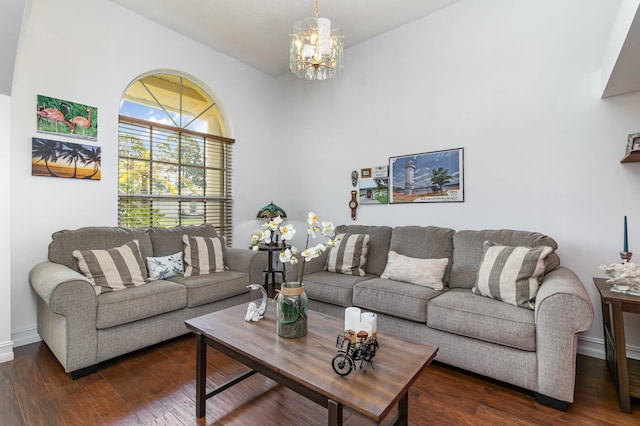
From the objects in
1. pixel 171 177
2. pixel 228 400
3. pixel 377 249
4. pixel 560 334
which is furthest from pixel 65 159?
pixel 560 334

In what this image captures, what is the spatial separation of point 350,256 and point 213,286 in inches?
51.7

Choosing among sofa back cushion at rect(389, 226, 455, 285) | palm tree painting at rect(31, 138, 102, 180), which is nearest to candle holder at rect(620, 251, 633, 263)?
sofa back cushion at rect(389, 226, 455, 285)

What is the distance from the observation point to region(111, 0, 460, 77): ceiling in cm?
302

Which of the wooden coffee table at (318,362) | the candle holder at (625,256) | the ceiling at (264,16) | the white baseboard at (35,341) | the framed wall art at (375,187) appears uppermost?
the ceiling at (264,16)

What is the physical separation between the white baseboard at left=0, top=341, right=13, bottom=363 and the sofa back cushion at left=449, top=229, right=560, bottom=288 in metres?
3.44

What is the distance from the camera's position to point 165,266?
9.37 ft

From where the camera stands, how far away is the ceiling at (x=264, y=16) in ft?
9.90

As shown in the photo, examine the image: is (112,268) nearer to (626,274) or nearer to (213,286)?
(213,286)

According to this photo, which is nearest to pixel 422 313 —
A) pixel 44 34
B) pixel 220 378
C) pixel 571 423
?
pixel 571 423

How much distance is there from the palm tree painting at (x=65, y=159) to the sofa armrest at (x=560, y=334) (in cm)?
371

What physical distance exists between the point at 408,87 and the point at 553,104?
1.35m

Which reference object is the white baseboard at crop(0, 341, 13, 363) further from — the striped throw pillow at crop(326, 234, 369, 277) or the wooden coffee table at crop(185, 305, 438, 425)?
the striped throw pillow at crop(326, 234, 369, 277)

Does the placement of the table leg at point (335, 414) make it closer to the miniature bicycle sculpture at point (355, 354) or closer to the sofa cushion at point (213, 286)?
the miniature bicycle sculpture at point (355, 354)

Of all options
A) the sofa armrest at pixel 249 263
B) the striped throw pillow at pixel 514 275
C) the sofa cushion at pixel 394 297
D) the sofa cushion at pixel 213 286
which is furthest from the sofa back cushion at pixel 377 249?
the sofa cushion at pixel 213 286
